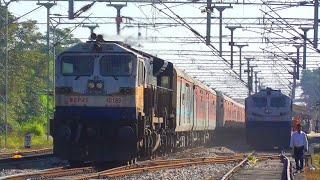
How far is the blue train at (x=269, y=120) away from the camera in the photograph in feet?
125

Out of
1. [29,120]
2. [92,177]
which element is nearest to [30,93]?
[29,120]

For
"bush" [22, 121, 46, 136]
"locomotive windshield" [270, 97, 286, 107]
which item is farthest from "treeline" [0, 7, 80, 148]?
"locomotive windshield" [270, 97, 286, 107]

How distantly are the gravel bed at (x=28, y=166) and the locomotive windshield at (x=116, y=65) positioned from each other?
3.26 metres

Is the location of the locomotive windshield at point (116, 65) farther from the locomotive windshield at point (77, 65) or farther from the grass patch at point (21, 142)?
the grass patch at point (21, 142)

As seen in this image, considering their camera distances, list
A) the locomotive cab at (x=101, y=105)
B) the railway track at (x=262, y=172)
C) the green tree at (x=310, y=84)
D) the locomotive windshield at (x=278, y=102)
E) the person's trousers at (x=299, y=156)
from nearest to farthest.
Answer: the railway track at (x=262, y=172), the locomotive cab at (x=101, y=105), the person's trousers at (x=299, y=156), the locomotive windshield at (x=278, y=102), the green tree at (x=310, y=84)

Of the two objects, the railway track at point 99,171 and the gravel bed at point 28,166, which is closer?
the railway track at point 99,171

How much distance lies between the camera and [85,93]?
2106 centimetres

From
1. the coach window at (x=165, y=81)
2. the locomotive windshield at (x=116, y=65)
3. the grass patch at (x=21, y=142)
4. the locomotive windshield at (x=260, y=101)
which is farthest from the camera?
the grass patch at (x=21, y=142)

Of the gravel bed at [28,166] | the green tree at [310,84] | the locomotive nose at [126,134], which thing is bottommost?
the gravel bed at [28,166]

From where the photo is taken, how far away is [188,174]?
20.2 metres

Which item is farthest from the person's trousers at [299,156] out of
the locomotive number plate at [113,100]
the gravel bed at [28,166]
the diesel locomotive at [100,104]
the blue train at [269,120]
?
the blue train at [269,120]

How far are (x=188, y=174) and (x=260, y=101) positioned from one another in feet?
65.1

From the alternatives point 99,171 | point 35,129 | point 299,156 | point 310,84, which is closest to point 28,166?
point 99,171

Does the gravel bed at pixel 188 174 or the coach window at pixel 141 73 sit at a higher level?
the coach window at pixel 141 73
